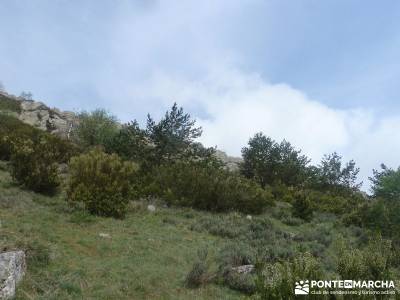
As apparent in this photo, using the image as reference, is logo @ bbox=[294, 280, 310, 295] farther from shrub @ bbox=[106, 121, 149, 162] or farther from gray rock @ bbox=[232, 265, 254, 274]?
shrub @ bbox=[106, 121, 149, 162]

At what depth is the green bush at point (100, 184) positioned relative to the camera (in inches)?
476

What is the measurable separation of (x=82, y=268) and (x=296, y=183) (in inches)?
887

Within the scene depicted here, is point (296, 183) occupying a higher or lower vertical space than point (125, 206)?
higher

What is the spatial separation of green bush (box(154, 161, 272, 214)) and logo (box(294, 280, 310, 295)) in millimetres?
11258

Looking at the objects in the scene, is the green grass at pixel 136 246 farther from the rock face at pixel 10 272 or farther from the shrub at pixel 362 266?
the shrub at pixel 362 266

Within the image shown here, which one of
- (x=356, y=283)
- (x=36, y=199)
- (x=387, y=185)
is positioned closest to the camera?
(x=356, y=283)

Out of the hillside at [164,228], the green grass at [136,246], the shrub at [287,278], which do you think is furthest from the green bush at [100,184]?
the shrub at [287,278]

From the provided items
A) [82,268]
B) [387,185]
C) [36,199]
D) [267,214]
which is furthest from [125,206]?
[387,185]

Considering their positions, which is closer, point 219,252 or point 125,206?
point 219,252

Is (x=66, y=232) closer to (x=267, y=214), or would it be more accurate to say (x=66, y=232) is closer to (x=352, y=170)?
(x=267, y=214)

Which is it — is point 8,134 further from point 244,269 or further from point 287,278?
point 287,278

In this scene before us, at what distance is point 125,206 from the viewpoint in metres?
12.5

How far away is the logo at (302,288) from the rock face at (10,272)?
3922mm

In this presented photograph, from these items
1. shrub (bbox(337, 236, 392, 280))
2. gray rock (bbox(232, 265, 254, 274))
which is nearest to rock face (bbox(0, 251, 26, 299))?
gray rock (bbox(232, 265, 254, 274))
